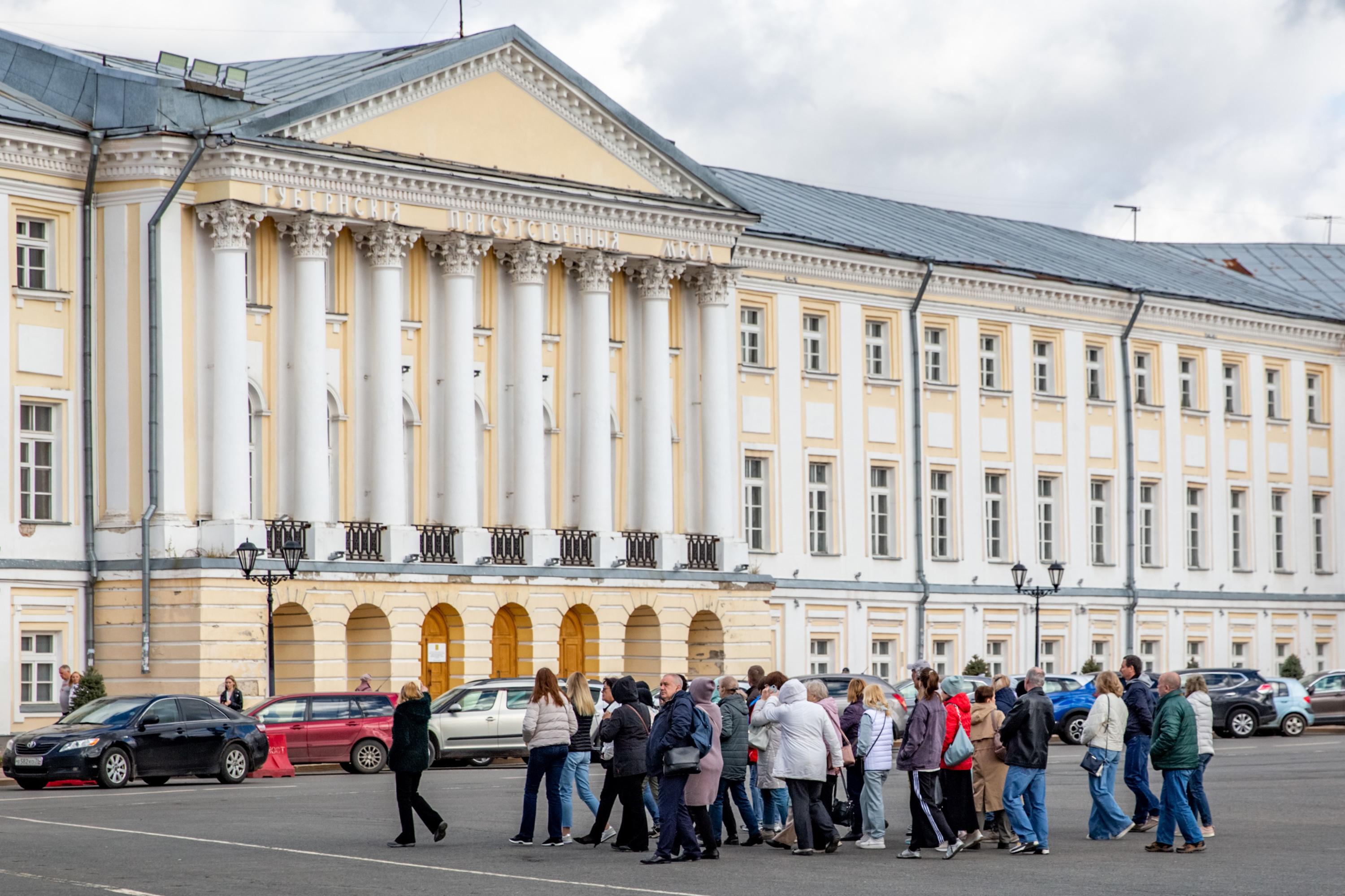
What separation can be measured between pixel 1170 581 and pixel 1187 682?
38904mm

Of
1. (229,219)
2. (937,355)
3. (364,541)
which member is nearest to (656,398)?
(364,541)

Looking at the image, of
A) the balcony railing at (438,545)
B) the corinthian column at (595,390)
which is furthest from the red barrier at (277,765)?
the corinthian column at (595,390)

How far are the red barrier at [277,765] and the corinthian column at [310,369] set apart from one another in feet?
24.7

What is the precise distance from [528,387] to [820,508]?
10.6 meters

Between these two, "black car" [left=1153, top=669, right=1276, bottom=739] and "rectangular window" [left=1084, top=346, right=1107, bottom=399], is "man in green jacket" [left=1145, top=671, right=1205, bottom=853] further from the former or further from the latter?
"rectangular window" [left=1084, top=346, right=1107, bottom=399]

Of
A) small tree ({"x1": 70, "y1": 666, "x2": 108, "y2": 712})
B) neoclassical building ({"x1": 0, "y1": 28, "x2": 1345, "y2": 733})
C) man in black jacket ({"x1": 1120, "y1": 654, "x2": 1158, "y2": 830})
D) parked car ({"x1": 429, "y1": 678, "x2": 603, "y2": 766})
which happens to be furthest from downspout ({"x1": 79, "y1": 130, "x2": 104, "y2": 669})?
man in black jacket ({"x1": 1120, "y1": 654, "x2": 1158, "y2": 830})

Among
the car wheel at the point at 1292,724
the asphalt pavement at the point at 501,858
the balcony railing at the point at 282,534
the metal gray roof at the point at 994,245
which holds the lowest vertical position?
the car wheel at the point at 1292,724

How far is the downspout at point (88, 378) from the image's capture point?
40.8 meters

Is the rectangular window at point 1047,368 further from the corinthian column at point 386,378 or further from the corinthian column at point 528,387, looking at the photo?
the corinthian column at point 386,378

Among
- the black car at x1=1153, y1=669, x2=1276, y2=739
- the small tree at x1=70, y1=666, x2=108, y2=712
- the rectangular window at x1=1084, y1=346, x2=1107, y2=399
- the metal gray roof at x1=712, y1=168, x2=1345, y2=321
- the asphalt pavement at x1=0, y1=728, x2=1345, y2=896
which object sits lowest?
the black car at x1=1153, y1=669, x2=1276, y2=739

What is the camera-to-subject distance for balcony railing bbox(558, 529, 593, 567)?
46344 mm

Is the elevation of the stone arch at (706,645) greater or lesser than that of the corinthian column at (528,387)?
lesser

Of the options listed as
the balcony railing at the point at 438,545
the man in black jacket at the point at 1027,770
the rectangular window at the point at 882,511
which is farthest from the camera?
the rectangular window at the point at 882,511

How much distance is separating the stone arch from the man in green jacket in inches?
1103
